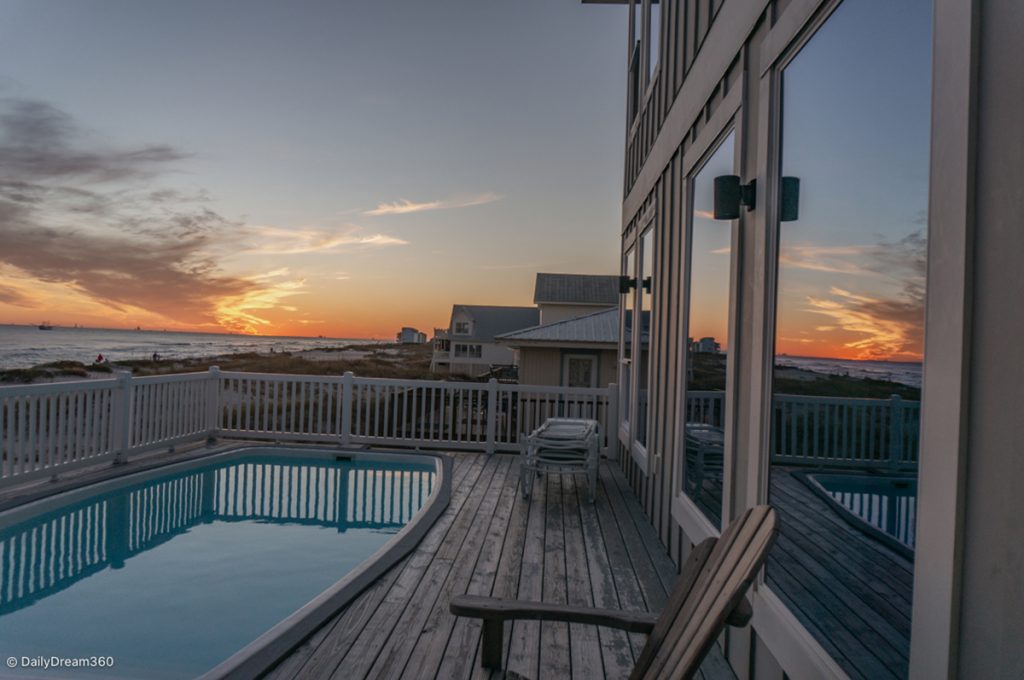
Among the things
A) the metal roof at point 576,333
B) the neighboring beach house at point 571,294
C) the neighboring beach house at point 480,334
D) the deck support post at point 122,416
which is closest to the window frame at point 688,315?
the deck support post at point 122,416

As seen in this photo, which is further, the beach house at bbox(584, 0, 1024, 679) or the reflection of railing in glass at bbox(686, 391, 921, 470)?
the reflection of railing in glass at bbox(686, 391, 921, 470)

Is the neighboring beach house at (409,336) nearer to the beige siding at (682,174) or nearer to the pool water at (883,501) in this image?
the beige siding at (682,174)

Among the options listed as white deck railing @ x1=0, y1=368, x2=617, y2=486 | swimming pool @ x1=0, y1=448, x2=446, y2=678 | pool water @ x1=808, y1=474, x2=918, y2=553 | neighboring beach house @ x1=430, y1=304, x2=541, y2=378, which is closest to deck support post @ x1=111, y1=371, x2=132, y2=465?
white deck railing @ x1=0, y1=368, x2=617, y2=486

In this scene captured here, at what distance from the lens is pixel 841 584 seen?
156 cm

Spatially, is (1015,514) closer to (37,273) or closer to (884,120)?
(884,120)

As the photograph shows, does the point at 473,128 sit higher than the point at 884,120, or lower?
higher

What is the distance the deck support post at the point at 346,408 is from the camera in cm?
780

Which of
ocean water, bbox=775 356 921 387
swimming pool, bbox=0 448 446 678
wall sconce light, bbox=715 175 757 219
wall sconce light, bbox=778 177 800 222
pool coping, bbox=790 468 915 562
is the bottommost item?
swimming pool, bbox=0 448 446 678

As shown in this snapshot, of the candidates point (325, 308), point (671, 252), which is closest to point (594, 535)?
point (671, 252)

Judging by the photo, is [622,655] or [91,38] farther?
[91,38]

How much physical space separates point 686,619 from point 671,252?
117 inches

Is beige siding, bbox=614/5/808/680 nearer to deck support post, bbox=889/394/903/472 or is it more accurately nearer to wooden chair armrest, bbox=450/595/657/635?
wooden chair armrest, bbox=450/595/657/635

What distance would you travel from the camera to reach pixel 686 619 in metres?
1.58

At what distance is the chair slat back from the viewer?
1.24 metres
